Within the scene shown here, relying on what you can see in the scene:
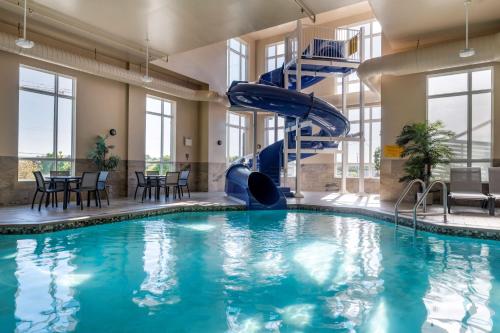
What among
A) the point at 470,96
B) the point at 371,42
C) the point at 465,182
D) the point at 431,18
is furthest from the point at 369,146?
the point at 431,18

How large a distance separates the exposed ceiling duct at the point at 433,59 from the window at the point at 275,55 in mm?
6607

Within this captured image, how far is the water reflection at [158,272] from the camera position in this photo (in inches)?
110

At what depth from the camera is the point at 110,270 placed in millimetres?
3566

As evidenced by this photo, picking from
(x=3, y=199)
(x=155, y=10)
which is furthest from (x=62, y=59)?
(x=3, y=199)

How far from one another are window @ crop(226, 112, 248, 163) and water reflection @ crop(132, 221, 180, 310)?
8666 millimetres

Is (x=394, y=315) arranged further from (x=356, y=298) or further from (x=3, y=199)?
(x=3, y=199)

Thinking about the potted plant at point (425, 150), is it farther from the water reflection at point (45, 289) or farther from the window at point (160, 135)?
the window at point (160, 135)

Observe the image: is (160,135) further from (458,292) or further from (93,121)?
(458,292)

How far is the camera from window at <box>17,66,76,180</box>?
7734mm

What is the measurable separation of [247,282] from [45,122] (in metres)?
7.35

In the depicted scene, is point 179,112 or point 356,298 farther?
point 179,112

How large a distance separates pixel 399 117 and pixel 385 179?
1697mm

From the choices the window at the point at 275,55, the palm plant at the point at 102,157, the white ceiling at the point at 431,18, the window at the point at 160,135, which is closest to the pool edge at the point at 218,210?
the palm plant at the point at 102,157

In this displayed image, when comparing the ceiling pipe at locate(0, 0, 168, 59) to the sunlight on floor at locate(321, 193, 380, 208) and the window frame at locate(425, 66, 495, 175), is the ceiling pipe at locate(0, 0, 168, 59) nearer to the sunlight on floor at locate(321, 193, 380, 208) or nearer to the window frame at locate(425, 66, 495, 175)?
the sunlight on floor at locate(321, 193, 380, 208)
